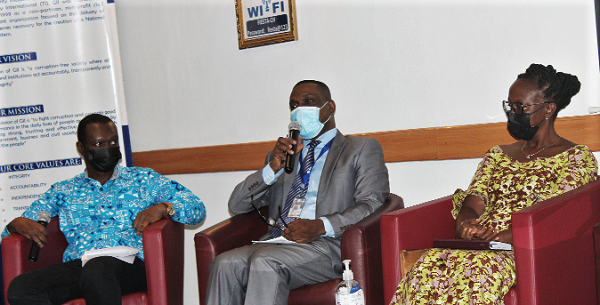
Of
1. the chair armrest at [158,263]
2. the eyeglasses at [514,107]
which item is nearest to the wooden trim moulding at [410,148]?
the eyeglasses at [514,107]

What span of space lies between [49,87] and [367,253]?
2771mm

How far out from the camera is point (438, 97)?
3197mm

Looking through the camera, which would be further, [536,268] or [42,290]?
[42,290]

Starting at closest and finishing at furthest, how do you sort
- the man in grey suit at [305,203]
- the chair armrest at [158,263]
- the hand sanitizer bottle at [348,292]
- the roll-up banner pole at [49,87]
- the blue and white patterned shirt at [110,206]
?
1. the hand sanitizer bottle at [348,292]
2. the man in grey suit at [305,203]
3. the chair armrest at [158,263]
4. the blue and white patterned shirt at [110,206]
5. the roll-up banner pole at [49,87]

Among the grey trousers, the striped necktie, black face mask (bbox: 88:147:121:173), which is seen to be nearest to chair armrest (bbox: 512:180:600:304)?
the grey trousers

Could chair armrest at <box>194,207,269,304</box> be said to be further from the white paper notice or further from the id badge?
the white paper notice

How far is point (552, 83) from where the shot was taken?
8.41 ft

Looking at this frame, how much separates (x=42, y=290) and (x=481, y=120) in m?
2.51

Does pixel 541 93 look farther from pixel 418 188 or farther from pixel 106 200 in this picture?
pixel 106 200

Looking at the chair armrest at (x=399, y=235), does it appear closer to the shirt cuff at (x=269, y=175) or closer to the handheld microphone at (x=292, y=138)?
the handheld microphone at (x=292, y=138)

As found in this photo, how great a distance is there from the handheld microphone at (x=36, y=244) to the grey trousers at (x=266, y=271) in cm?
104

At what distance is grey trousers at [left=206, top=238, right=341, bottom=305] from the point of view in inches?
94.9

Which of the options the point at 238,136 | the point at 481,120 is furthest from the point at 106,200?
the point at 481,120

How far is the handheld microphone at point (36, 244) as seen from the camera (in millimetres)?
2928
